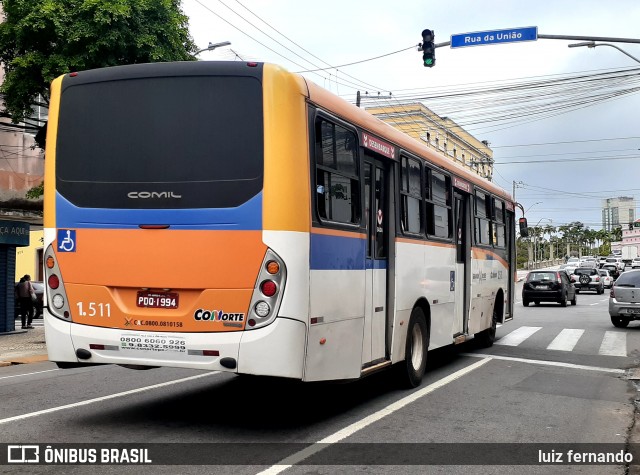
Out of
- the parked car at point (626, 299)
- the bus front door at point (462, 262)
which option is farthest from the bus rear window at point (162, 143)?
the parked car at point (626, 299)

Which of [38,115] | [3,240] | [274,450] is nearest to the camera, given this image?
[274,450]

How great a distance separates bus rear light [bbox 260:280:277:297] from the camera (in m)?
6.38

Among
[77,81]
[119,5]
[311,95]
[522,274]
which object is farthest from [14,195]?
[522,274]

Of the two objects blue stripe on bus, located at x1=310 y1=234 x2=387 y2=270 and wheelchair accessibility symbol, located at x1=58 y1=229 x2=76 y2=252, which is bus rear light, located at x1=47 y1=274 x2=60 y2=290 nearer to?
wheelchair accessibility symbol, located at x1=58 y1=229 x2=76 y2=252

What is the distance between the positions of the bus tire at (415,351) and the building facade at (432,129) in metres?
38.8

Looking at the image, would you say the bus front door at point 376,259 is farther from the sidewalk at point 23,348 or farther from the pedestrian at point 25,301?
the pedestrian at point 25,301

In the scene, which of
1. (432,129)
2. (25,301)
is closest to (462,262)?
(25,301)

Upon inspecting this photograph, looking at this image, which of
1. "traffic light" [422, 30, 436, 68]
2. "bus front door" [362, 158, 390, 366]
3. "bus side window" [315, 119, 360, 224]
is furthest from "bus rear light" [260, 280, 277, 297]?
"traffic light" [422, 30, 436, 68]

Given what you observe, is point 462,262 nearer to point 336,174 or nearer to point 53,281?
point 336,174

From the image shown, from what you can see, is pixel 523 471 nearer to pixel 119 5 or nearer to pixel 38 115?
pixel 119 5

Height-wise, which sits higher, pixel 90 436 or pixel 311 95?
pixel 311 95

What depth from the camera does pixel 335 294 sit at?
278 inches

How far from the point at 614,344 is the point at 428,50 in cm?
797

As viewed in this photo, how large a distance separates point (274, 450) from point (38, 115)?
765 inches
